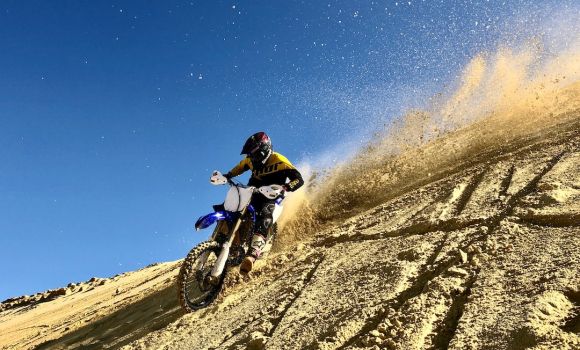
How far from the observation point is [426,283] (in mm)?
3955

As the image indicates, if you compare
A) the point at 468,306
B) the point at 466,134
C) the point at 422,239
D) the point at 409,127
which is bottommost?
the point at 468,306

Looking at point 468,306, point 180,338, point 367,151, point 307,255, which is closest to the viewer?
point 468,306

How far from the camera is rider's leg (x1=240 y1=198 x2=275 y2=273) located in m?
5.84

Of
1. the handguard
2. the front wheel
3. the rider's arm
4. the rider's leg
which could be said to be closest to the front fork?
the front wheel

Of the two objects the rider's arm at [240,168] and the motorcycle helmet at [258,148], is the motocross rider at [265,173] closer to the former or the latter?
the motorcycle helmet at [258,148]

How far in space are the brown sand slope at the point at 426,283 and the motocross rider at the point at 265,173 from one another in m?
0.69

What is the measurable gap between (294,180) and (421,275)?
2970 millimetres

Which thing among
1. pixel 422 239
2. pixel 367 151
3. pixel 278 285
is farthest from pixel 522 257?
pixel 367 151

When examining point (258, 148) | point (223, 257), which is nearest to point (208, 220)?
point (223, 257)

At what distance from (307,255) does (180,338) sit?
79.5 inches

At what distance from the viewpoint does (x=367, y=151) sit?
480 inches

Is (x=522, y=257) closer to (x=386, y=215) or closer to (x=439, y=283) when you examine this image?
(x=439, y=283)

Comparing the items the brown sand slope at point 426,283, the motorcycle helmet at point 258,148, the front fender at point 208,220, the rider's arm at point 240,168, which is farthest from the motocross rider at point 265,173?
the brown sand slope at point 426,283

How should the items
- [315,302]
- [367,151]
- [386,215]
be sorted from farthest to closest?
[367,151] → [386,215] → [315,302]
